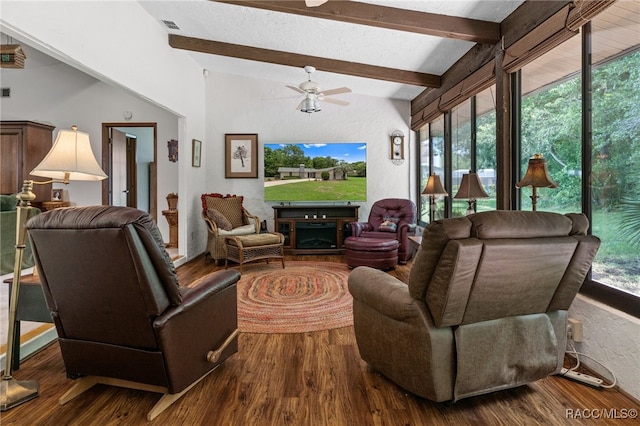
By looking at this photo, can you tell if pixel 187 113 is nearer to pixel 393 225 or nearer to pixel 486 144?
pixel 393 225

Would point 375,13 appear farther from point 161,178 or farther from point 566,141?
point 161,178

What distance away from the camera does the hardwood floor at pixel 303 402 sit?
1661 mm

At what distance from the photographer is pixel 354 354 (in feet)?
7.77

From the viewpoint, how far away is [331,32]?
3938 mm

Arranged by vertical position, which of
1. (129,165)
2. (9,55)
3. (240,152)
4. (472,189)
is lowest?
(472,189)

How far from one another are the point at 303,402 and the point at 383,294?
701 mm

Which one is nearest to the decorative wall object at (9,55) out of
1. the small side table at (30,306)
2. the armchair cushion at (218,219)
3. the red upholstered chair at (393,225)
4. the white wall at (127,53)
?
the white wall at (127,53)

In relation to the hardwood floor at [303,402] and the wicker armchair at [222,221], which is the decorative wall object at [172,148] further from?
the hardwood floor at [303,402]

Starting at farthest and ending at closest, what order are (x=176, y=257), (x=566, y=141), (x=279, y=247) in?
(x=176, y=257) → (x=279, y=247) → (x=566, y=141)

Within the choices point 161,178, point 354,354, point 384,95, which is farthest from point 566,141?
point 161,178

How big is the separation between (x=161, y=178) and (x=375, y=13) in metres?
4.54

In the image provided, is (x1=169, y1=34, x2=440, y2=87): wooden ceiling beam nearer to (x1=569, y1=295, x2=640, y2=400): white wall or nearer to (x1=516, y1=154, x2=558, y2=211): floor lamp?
(x1=516, y1=154, x2=558, y2=211): floor lamp

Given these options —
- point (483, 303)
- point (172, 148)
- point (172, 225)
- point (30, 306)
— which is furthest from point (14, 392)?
point (172, 148)

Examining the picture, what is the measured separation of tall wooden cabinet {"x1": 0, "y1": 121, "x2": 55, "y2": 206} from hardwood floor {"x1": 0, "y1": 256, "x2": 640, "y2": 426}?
14.0 ft
